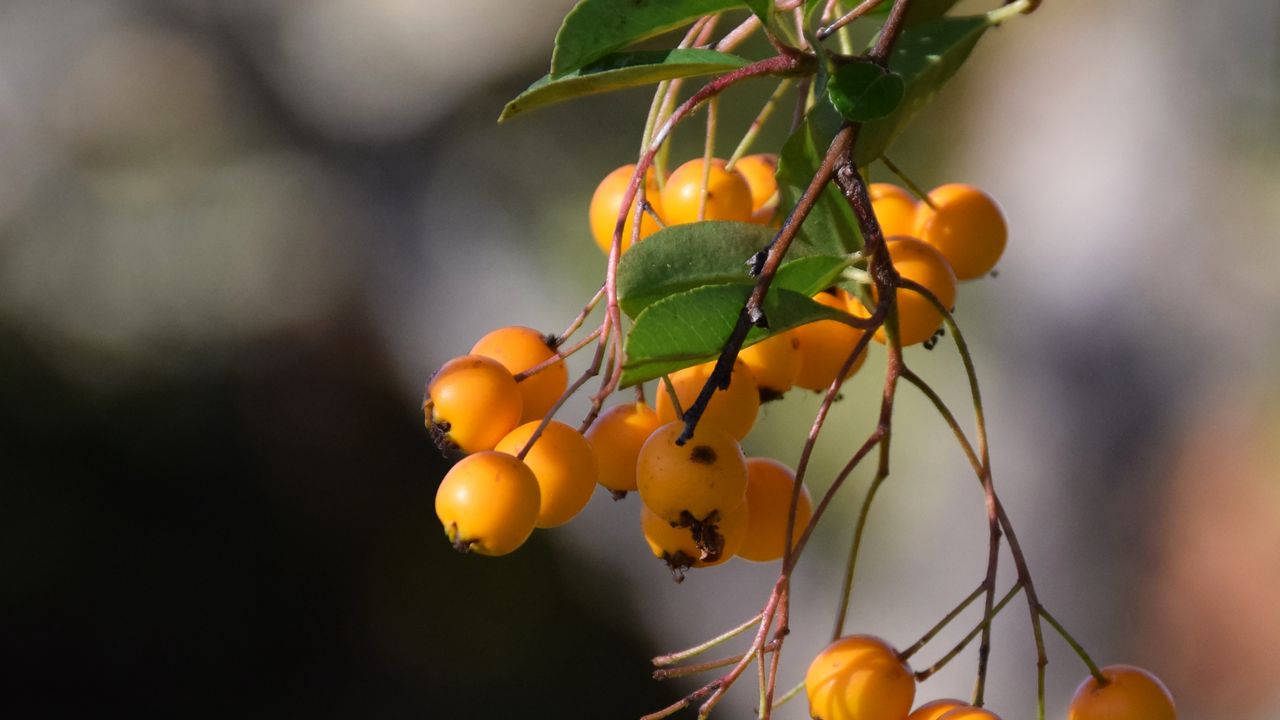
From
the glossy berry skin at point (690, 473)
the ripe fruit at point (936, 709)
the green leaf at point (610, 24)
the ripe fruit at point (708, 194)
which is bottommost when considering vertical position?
the ripe fruit at point (936, 709)

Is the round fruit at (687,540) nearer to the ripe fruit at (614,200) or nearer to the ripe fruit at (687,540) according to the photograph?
the ripe fruit at (687,540)

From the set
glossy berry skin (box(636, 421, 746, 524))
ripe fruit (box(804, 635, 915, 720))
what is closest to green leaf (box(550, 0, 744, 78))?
glossy berry skin (box(636, 421, 746, 524))

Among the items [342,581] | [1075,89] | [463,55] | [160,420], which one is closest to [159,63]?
[463,55]

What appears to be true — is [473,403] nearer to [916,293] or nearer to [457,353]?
[916,293]

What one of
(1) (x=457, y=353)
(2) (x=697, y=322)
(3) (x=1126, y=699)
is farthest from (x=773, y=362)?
(1) (x=457, y=353)

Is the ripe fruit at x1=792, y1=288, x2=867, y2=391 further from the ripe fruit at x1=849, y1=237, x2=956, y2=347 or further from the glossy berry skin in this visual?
the glossy berry skin

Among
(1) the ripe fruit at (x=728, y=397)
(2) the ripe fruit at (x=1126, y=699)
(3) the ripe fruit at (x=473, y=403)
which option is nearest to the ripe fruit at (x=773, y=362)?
(1) the ripe fruit at (x=728, y=397)
